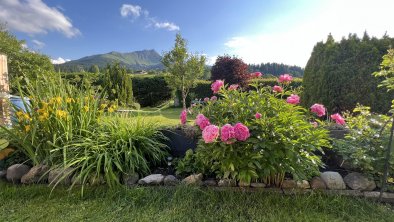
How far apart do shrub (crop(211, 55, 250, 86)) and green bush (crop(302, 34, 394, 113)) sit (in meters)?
5.39

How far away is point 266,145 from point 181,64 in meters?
8.65

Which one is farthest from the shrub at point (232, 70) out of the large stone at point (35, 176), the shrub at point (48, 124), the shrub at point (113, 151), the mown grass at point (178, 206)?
the large stone at point (35, 176)

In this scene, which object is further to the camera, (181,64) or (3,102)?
(181,64)

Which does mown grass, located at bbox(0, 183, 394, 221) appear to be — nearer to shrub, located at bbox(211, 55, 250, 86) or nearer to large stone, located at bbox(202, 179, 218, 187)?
large stone, located at bbox(202, 179, 218, 187)

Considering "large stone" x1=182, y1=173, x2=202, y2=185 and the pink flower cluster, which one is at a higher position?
the pink flower cluster

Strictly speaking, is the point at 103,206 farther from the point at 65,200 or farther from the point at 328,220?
the point at 328,220

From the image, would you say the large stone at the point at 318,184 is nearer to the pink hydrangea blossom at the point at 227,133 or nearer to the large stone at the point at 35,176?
the pink hydrangea blossom at the point at 227,133

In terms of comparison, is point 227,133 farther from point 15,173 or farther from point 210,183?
point 15,173

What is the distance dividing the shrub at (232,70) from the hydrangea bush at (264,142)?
766 centimetres

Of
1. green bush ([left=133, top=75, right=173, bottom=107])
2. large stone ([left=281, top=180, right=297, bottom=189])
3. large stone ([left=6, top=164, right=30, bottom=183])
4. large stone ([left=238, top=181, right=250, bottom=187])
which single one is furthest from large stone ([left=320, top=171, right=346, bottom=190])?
green bush ([left=133, top=75, right=173, bottom=107])

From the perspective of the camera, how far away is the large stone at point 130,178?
2.13 metres

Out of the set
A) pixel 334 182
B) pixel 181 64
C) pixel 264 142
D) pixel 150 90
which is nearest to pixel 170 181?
pixel 264 142

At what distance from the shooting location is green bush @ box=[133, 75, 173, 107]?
13.2 m

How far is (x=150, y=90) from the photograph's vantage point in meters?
13.4
